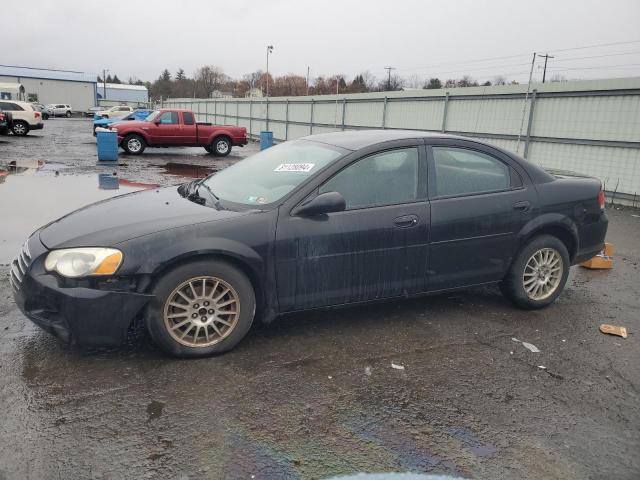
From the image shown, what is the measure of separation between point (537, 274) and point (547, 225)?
45 cm

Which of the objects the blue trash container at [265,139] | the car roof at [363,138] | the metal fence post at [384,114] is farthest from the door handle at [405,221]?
the blue trash container at [265,139]

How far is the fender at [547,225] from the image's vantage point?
4.55 metres

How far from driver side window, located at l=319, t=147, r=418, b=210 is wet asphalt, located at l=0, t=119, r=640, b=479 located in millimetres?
1059

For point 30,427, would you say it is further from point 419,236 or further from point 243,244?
point 419,236

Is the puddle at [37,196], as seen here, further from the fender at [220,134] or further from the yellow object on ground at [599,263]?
the fender at [220,134]

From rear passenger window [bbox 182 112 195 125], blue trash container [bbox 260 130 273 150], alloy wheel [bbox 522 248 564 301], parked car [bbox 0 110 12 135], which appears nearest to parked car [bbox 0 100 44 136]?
parked car [bbox 0 110 12 135]

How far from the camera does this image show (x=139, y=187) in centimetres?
1143

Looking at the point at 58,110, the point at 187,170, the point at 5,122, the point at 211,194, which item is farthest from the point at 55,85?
the point at 211,194

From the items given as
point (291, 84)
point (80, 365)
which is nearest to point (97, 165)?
point (80, 365)

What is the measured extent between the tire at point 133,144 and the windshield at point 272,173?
16042mm

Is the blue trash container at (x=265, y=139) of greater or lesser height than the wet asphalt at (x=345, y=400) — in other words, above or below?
above

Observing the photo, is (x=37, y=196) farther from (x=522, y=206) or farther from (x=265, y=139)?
(x=265, y=139)

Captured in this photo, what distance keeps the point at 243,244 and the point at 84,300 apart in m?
1.06

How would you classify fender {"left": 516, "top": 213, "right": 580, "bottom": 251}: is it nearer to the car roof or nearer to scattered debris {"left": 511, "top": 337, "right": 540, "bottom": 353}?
scattered debris {"left": 511, "top": 337, "right": 540, "bottom": 353}
